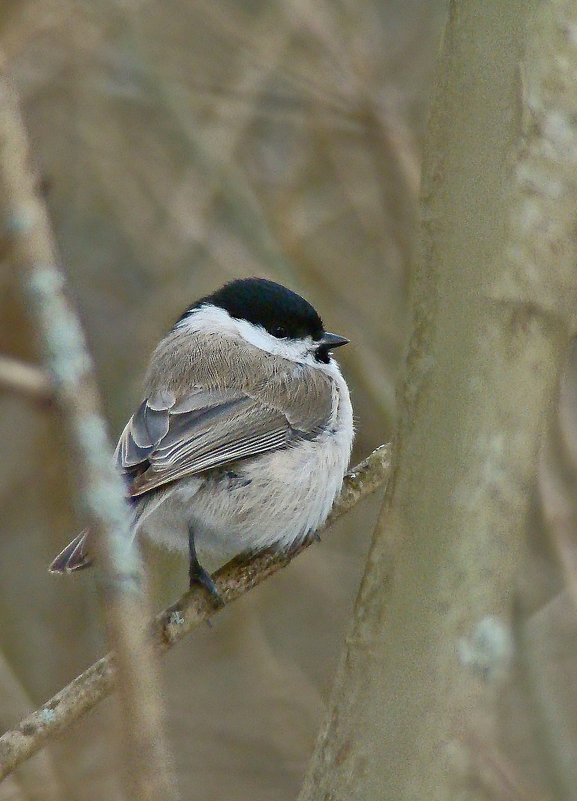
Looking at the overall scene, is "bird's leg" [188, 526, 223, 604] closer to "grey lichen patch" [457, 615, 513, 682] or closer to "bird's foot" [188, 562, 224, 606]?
"bird's foot" [188, 562, 224, 606]

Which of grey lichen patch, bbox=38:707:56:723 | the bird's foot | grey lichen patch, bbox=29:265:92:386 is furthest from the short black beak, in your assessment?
grey lichen patch, bbox=29:265:92:386

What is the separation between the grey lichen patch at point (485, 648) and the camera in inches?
55.3

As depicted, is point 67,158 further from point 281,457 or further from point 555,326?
point 555,326

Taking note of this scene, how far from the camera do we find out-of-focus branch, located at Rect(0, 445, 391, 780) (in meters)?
2.19

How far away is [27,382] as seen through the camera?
144cm

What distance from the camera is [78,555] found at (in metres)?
2.78

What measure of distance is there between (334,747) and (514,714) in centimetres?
355

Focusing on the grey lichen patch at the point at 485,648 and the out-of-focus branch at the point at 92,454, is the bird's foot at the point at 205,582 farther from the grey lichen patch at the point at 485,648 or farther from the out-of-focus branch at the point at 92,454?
the out-of-focus branch at the point at 92,454

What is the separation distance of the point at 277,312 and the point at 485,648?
2.26m

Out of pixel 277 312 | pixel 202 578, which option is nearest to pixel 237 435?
→ pixel 202 578

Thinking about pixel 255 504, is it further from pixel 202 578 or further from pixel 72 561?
pixel 72 561

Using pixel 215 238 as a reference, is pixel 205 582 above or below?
below

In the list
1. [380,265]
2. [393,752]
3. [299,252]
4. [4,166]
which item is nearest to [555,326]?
[393,752]

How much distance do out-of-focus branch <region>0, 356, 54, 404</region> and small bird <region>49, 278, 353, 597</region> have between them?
3.85 feet
